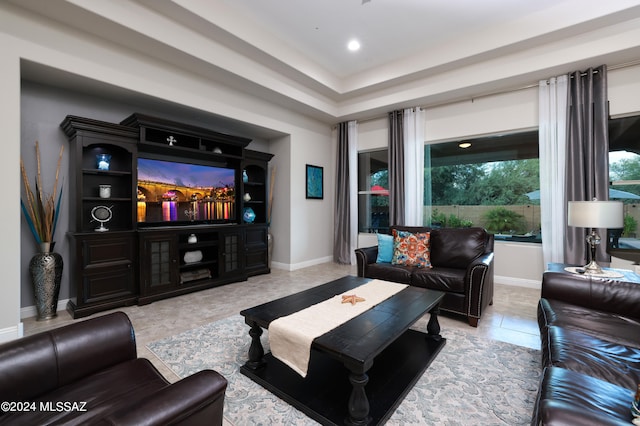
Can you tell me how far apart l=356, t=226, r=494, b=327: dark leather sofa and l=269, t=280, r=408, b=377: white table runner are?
3.50 ft

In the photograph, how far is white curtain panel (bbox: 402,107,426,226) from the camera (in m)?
4.91

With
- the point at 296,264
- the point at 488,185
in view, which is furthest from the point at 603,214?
the point at 296,264

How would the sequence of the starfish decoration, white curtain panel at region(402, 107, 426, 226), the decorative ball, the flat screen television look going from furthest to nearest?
1. the decorative ball
2. white curtain panel at region(402, 107, 426, 226)
3. the flat screen television
4. the starfish decoration

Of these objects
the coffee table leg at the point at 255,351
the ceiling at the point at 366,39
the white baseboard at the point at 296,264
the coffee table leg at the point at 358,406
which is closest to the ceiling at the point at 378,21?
the ceiling at the point at 366,39

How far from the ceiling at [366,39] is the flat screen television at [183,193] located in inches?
38.4

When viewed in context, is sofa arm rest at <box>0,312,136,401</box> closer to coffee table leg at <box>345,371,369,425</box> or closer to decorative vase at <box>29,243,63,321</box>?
coffee table leg at <box>345,371,369,425</box>

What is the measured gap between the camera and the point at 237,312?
3.14 m

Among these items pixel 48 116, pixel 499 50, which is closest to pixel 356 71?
pixel 499 50

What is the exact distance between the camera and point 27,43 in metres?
2.60

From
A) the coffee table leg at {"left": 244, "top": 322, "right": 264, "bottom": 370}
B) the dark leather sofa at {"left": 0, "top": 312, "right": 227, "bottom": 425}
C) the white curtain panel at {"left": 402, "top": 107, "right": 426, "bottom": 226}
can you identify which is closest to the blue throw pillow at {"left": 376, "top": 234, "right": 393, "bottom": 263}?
the white curtain panel at {"left": 402, "top": 107, "right": 426, "bottom": 226}

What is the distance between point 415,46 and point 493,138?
1.88 m

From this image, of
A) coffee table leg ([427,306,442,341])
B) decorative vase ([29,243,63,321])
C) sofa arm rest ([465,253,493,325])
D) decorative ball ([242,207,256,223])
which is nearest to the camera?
coffee table leg ([427,306,442,341])

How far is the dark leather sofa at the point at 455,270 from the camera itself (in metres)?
2.76

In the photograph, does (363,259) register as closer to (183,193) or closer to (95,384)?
(183,193)
